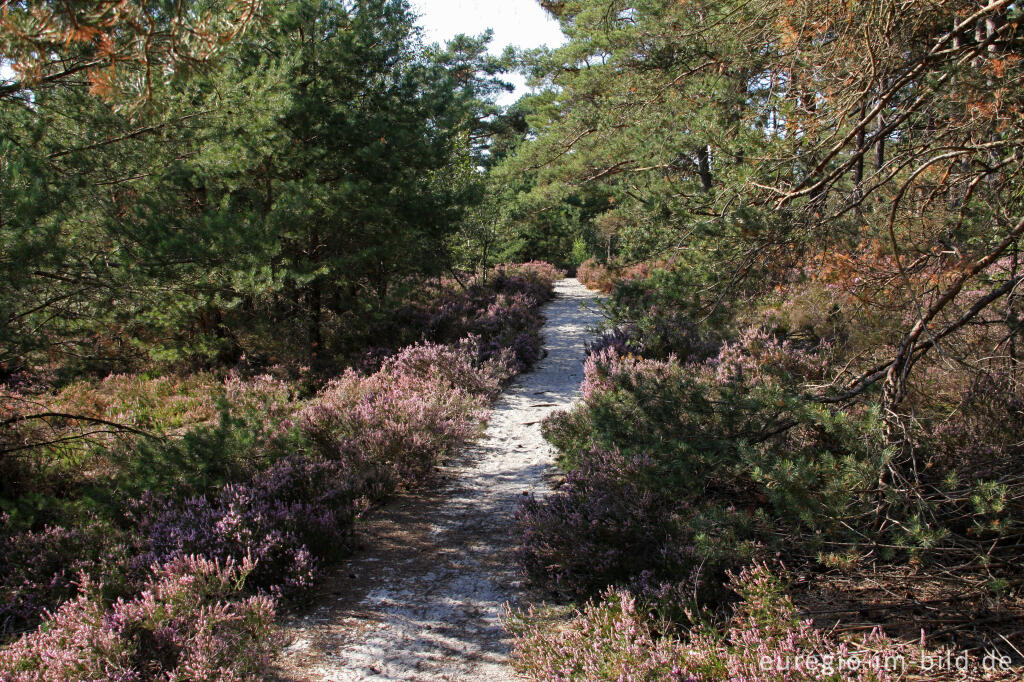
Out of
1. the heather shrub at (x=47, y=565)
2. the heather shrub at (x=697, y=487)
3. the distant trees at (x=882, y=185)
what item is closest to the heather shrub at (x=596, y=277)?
the distant trees at (x=882, y=185)

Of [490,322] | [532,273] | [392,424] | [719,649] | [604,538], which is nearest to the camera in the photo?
[719,649]

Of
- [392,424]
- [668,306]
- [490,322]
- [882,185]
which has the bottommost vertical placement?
[392,424]

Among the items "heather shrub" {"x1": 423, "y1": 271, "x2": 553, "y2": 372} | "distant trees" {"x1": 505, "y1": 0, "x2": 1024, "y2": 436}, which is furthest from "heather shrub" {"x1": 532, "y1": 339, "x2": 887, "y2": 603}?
"heather shrub" {"x1": 423, "y1": 271, "x2": 553, "y2": 372}

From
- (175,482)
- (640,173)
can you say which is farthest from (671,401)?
(640,173)

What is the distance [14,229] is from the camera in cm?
387

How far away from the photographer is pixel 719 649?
2.57 meters

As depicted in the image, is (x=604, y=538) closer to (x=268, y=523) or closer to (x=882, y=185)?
(x=268, y=523)

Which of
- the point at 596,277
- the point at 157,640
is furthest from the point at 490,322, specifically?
the point at 596,277

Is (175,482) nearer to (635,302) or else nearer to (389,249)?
(635,302)

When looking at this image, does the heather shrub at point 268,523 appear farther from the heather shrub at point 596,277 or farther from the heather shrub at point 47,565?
the heather shrub at point 596,277

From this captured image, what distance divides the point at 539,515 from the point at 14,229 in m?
3.98

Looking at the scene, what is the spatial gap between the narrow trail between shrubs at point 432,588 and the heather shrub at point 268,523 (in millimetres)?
250

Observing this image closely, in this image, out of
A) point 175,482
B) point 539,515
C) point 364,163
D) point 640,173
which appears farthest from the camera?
point 640,173

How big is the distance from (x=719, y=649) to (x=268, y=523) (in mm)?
2818
